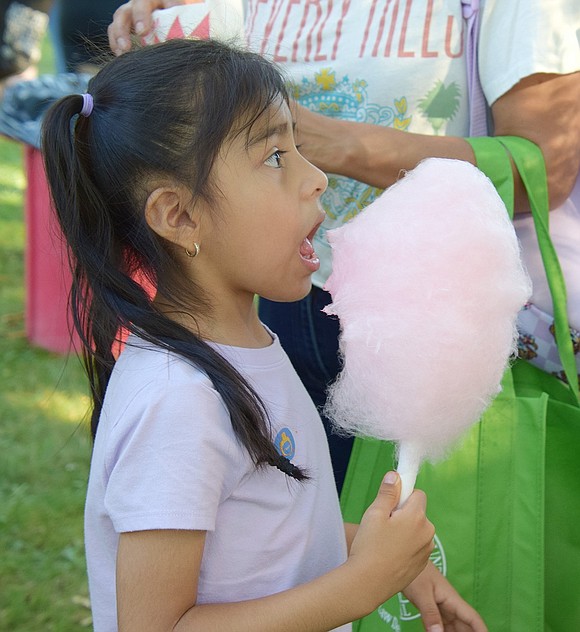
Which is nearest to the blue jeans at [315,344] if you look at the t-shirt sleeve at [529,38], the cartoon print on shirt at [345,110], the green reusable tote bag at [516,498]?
the cartoon print on shirt at [345,110]

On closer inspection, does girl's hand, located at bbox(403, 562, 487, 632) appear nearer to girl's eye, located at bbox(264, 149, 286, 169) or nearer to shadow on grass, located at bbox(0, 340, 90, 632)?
girl's eye, located at bbox(264, 149, 286, 169)

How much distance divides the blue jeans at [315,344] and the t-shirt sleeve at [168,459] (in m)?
0.76

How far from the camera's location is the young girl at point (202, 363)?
4.24 feet

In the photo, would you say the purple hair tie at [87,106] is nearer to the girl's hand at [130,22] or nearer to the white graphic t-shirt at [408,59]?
the girl's hand at [130,22]

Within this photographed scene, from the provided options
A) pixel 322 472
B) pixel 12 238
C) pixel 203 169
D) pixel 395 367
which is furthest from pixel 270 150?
pixel 12 238

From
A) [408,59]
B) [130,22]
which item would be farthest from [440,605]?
[130,22]

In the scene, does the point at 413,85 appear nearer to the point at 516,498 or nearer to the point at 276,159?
the point at 276,159

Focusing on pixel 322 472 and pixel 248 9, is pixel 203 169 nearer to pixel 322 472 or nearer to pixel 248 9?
pixel 322 472

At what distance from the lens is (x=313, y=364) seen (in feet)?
6.94

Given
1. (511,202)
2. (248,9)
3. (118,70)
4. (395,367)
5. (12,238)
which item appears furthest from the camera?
(12,238)

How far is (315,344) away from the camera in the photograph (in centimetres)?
209

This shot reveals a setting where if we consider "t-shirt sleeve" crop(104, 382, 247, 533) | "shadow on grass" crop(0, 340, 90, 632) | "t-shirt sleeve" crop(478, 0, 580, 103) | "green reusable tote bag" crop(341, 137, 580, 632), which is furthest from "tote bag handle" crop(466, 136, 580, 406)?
"shadow on grass" crop(0, 340, 90, 632)

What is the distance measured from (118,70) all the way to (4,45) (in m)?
5.42

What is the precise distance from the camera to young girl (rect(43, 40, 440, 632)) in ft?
4.24
